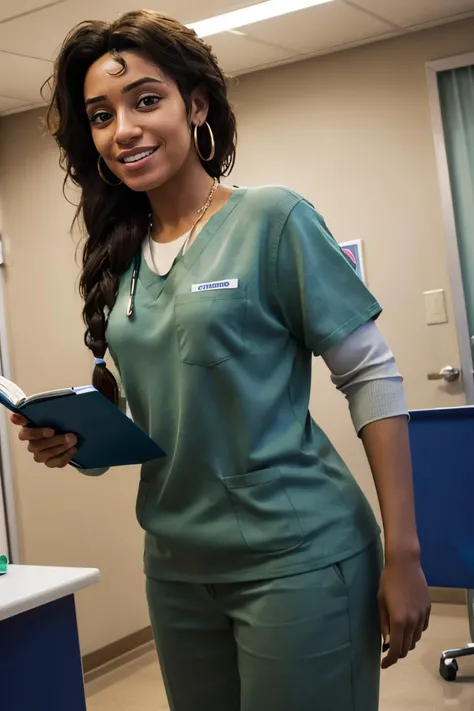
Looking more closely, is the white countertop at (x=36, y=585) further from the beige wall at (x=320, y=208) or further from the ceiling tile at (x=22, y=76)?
the ceiling tile at (x=22, y=76)

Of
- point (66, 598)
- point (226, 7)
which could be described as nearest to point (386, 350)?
point (66, 598)

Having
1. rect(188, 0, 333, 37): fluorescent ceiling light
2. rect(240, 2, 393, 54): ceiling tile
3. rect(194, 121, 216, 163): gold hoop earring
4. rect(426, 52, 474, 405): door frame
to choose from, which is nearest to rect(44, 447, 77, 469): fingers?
rect(194, 121, 216, 163): gold hoop earring

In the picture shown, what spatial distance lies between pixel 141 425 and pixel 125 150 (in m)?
0.37

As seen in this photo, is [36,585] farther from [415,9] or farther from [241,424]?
[415,9]

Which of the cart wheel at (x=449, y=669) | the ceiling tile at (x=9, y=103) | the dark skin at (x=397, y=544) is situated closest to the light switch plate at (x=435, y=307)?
the cart wheel at (x=449, y=669)

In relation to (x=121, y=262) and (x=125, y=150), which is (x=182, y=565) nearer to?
(x=121, y=262)

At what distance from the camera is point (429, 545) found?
2600mm

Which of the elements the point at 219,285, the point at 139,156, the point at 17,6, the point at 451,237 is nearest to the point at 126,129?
the point at 139,156

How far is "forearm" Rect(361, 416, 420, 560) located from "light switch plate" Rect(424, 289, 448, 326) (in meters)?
2.60

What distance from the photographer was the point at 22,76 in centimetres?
345

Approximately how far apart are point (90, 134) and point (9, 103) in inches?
106

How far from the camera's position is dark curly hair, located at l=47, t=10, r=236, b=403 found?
3.93 ft

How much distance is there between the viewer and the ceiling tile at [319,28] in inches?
127

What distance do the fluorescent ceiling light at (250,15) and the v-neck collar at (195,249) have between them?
6.94 ft
